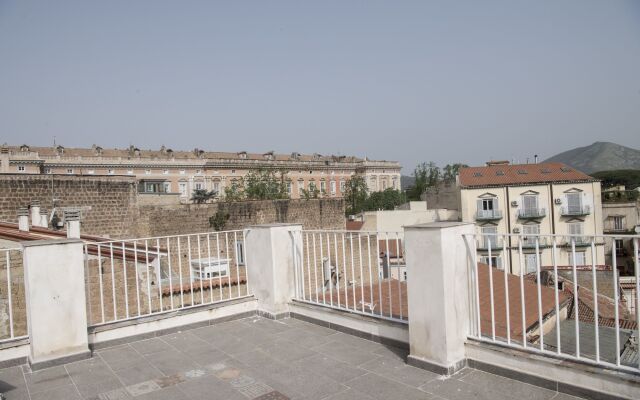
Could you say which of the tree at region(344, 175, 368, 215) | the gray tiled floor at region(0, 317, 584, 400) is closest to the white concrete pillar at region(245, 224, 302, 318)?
the gray tiled floor at region(0, 317, 584, 400)

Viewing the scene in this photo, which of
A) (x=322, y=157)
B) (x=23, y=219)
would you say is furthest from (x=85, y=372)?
(x=322, y=157)

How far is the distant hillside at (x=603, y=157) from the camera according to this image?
147250 millimetres

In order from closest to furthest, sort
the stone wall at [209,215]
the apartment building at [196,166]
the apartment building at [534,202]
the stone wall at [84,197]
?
1. the stone wall at [84,197]
2. the stone wall at [209,215]
3. the apartment building at [534,202]
4. the apartment building at [196,166]

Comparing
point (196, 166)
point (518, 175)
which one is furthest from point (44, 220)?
point (196, 166)

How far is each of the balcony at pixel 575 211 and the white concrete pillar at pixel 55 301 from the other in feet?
114

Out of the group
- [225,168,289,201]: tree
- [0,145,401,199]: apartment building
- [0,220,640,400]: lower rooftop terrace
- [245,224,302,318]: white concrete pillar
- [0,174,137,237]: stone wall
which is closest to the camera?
[0,220,640,400]: lower rooftop terrace

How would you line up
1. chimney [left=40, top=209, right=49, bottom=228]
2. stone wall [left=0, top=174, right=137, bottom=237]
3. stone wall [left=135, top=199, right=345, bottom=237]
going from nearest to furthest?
chimney [left=40, top=209, right=49, bottom=228]
stone wall [left=0, top=174, right=137, bottom=237]
stone wall [left=135, top=199, right=345, bottom=237]

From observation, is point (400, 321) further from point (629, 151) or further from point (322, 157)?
point (629, 151)

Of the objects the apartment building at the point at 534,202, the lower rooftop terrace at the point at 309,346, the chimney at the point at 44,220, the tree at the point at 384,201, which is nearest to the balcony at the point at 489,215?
the apartment building at the point at 534,202

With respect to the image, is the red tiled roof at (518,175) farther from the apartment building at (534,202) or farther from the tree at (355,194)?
the tree at (355,194)

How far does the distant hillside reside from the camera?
147250 mm

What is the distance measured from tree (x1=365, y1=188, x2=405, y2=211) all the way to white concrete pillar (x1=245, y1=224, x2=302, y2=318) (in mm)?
52361

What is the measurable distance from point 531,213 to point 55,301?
34.2 meters

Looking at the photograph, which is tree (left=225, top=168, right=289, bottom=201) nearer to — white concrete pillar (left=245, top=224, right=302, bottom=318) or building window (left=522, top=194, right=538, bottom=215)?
building window (left=522, top=194, right=538, bottom=215)
